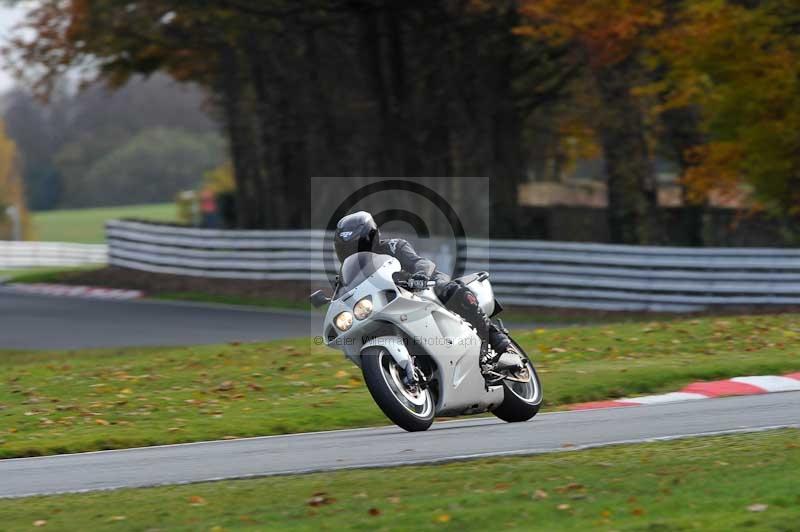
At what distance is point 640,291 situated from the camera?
2431 centimetres

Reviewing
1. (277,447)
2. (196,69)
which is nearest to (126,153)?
(196,69)

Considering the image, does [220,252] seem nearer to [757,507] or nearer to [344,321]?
[344,321]

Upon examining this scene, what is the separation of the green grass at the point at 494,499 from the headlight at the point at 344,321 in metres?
1.32

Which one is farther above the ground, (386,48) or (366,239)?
(386,48)

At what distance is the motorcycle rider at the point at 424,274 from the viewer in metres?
9.25

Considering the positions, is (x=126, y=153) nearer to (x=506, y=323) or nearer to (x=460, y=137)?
(x=460, y=137)

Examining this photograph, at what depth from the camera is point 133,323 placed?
935 inches

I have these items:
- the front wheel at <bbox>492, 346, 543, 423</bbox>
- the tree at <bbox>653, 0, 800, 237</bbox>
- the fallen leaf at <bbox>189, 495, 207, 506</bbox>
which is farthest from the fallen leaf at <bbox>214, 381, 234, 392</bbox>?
the tree at <bbox>653, 0, 800, 237</bbox>

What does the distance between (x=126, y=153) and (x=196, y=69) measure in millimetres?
67438

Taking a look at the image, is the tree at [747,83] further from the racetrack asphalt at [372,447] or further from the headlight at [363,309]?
the headlight at [363,309]

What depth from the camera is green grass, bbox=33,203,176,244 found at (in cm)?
8575

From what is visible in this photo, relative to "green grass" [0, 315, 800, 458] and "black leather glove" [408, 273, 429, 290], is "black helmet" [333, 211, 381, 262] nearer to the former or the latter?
"black leather glove" [408, 273, 429, 290]

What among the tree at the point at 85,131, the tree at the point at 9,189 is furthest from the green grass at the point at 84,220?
the tree at the point at 85,131

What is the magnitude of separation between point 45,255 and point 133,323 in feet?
87.3
